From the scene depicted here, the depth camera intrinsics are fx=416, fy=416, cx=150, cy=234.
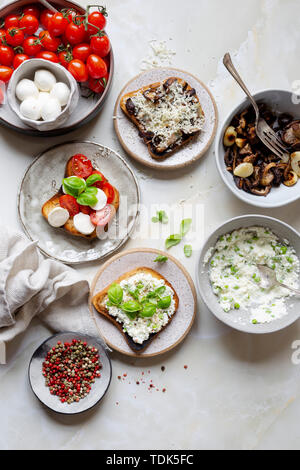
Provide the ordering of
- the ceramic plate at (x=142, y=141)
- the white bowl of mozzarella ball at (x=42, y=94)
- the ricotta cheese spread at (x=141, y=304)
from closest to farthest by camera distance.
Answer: the white bowl of mozzarella ball at (x=42, y=94) → the ricotta cheese spread at (x=141, y=304) → the ceramic plate at (x=142, y=141)

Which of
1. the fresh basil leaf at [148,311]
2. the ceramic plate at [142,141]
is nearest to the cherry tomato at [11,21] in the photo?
the ceramic plate at [142,141]

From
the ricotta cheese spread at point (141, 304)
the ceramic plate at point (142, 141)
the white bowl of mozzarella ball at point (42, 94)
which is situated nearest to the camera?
the white bowl of mozzarella ball at point (42, 94)

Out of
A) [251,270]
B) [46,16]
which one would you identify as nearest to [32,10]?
[46,16]

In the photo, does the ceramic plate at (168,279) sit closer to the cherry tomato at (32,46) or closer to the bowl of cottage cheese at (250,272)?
the bowl of cottage cheese at (250,272)

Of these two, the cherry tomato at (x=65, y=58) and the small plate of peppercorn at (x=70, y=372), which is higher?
the cherry tomato at (x=65, y=58)

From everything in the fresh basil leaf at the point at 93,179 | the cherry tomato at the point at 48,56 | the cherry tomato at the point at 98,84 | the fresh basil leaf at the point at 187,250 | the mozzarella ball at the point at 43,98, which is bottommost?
the fresh basil leaf at the point at 187,250

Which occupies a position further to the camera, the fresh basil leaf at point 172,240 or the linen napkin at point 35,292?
the fresh basil leaf at point 172,240

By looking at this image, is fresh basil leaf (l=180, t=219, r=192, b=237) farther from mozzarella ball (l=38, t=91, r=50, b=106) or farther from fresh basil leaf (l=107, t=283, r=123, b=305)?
mozzarella ball (l=38, t=91, r=50, b=106)
